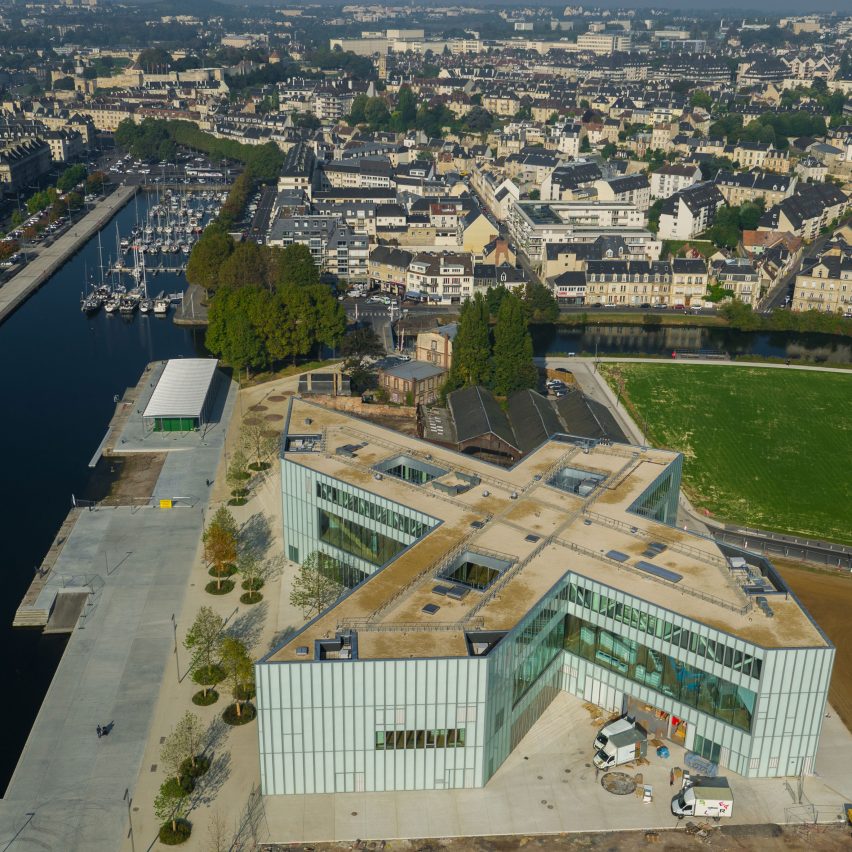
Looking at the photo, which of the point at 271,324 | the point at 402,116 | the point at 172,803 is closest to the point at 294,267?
the point at 271,324

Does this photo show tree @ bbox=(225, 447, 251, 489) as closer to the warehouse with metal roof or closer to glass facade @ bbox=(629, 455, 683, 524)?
the warehouse with metal roof

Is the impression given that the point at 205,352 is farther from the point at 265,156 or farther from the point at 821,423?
the point at 265,156

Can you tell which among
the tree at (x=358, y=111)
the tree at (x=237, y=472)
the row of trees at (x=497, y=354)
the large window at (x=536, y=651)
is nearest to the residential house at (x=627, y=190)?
the row of trees at (x=497, y=354)

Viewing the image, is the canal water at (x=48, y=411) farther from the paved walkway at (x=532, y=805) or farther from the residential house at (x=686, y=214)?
the residential house at (x=686, y=214)

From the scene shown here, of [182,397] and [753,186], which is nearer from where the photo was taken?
[182,397]

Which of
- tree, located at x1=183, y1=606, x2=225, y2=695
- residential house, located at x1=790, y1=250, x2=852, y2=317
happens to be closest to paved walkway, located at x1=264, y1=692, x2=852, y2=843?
tree, located at x1=183, y1=606, x2=225, y2=695

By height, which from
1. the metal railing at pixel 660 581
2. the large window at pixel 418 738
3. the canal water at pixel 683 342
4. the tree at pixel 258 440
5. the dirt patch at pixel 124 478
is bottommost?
the canal water at pixel 683 342

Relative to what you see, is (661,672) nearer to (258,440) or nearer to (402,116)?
(258,440)
